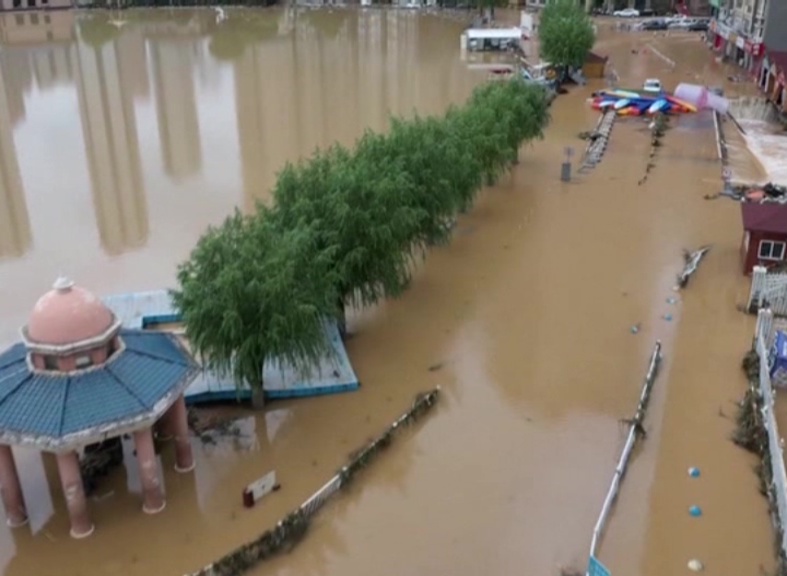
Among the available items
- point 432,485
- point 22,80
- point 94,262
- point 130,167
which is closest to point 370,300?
point 432,485

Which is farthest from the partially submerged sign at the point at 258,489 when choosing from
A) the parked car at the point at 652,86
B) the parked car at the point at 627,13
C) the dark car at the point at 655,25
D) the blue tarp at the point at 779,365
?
the parked car at the point at 627,13

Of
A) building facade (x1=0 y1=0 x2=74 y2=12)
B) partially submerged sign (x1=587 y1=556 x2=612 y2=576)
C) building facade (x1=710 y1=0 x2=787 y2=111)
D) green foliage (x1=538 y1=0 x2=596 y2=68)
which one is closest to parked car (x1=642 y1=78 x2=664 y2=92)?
green foliage (x1=538 y1=0 x2=596 y2=68)

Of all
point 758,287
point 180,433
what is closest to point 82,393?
point 180,433

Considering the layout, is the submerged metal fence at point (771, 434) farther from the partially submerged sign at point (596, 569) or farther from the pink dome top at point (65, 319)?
the pink dome top at point (65, 319)

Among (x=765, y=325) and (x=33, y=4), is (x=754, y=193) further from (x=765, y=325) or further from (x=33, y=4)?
(x=33, y=4)

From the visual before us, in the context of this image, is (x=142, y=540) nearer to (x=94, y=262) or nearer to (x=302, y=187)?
(x=302, y=187)
